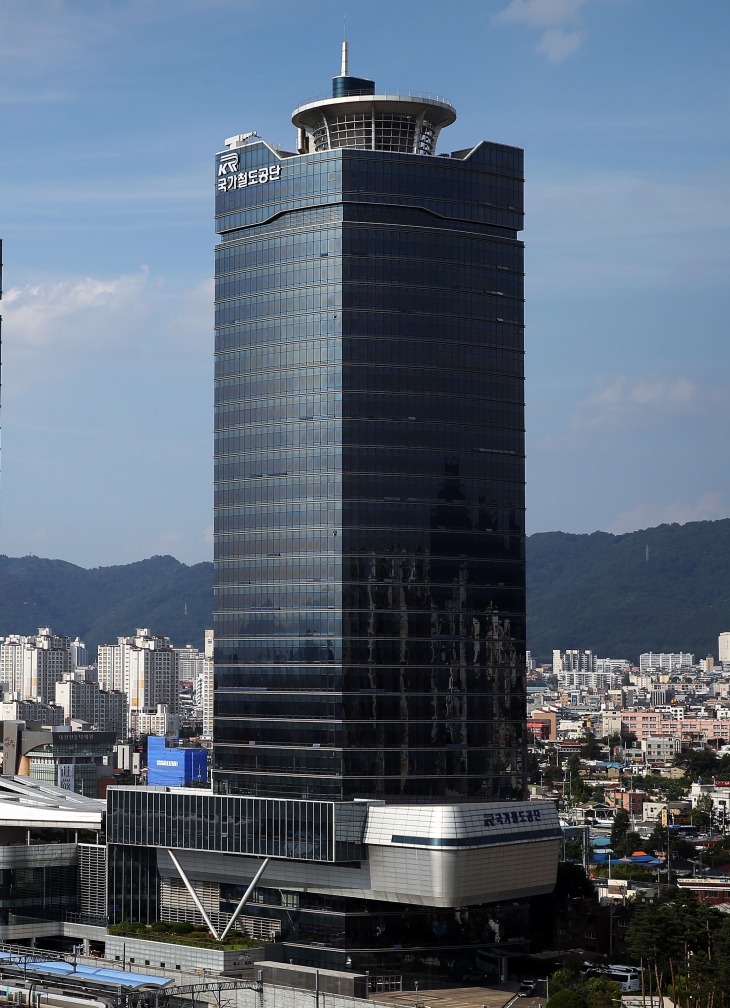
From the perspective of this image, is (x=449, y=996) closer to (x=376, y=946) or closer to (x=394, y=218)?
(x=376, y=946)

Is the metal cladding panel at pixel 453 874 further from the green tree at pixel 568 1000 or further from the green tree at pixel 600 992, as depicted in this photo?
the green tree at pixel 568 1000

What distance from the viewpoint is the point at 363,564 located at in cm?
15062

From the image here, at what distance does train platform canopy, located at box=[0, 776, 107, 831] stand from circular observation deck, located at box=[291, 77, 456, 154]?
72704 millimetres

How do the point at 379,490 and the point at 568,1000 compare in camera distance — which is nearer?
the point at 568,1000

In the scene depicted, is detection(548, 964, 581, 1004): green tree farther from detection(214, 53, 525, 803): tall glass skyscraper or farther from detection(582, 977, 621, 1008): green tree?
detection(214, 53, 525, 803): tall glass skyscraper

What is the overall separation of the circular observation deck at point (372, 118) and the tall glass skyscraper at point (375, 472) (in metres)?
0.20

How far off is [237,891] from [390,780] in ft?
64.9

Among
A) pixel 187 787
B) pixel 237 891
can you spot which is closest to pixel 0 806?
pixel 187 787

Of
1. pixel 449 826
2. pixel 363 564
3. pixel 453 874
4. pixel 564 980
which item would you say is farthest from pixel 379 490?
pixel 564 980

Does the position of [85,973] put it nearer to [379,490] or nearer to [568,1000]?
[568,1000]

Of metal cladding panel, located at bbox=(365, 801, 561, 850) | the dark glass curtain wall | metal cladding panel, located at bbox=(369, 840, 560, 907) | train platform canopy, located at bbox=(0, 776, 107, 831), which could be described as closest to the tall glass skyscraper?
the dark glass curtain wall

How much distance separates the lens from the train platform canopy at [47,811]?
167 metres

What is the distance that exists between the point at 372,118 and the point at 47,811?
78986 millimetres

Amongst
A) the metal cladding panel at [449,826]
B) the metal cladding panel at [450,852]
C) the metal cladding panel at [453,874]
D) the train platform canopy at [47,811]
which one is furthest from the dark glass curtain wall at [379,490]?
the train platform canopy at [47,811]
